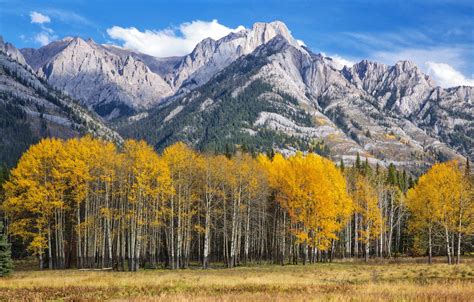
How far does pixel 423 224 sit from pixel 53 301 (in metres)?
51.6

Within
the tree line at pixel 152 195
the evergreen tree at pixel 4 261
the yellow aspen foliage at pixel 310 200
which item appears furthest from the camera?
the yellow aspen foliage at pixel 310 200

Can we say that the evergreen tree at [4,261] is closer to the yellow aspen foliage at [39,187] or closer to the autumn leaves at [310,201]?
the yellow aspen foliage at [39,187]

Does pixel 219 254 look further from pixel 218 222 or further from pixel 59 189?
pixel 59 189

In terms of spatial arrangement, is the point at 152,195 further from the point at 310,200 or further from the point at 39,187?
the point at 310,200

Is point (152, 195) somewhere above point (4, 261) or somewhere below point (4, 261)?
above

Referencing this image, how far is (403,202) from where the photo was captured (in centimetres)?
8238

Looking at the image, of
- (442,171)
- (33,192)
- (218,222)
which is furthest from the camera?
(218,222)

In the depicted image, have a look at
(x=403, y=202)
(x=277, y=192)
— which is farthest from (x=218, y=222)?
(x=403, y=202)

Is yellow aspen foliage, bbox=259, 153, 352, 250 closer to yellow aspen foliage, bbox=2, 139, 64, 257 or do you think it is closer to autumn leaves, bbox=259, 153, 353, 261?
autumn leaves, bbox=259, 153, 353, 261

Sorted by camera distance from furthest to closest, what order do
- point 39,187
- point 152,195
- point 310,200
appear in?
point 310,200 < point 39,187 < point 152,195

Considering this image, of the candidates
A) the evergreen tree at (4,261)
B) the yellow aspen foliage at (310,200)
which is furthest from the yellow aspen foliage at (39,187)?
the yellow aspen foliage at (310,200)

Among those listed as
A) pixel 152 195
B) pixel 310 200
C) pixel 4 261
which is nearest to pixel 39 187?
pixel 4 261

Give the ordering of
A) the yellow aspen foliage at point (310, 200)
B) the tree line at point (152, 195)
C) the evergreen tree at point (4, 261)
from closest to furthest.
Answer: the evergreen tree at point (4, 261) → the tree line at point (152, 195) → the yellow aspen foliage at point (310, 200)

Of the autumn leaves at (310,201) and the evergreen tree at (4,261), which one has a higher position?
the autumn leaves at (310,201)
